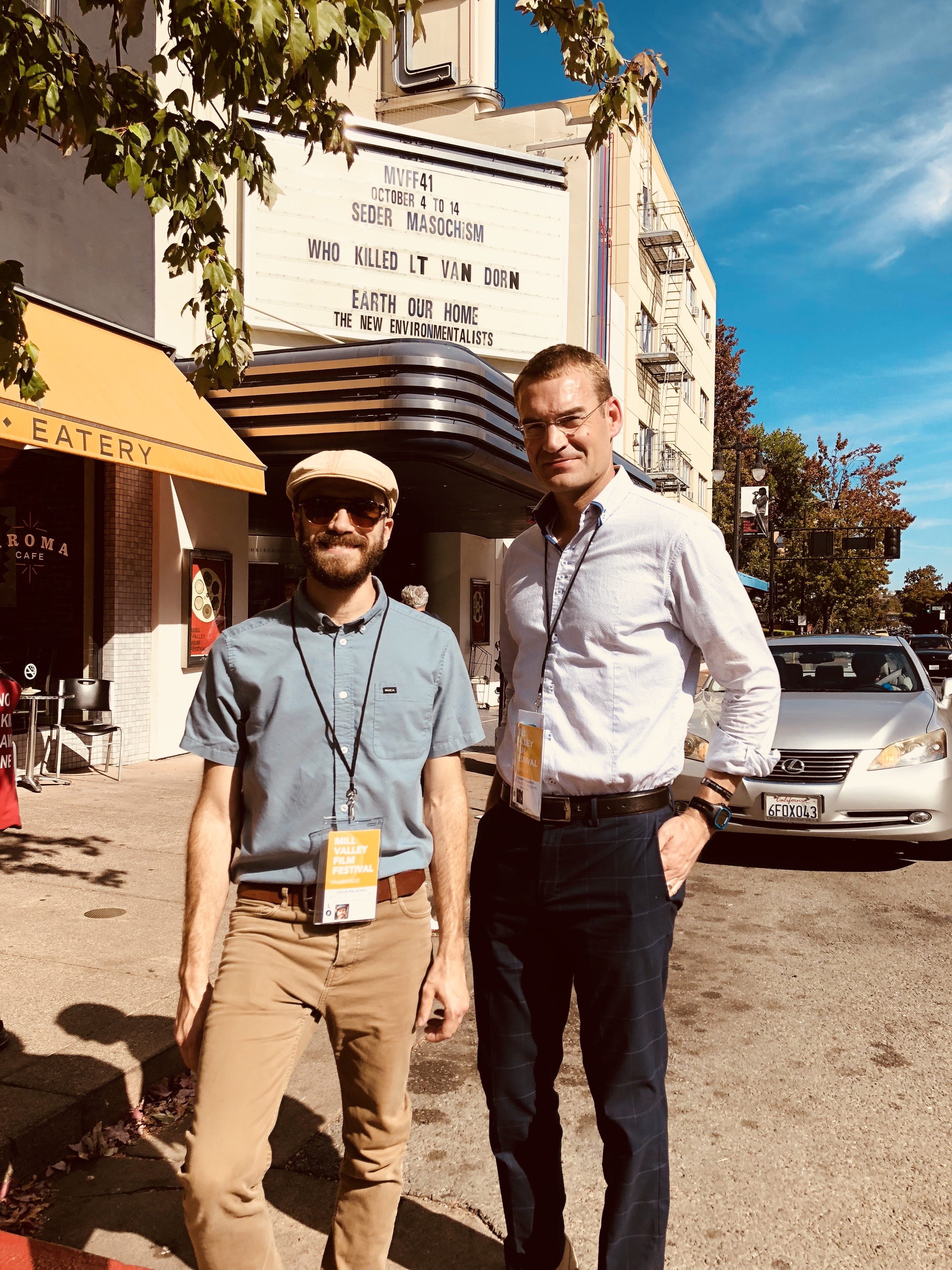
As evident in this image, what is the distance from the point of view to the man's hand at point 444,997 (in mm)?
2152

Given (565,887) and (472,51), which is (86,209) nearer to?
(565,887)

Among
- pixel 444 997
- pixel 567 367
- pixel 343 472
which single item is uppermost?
pixel 567 367

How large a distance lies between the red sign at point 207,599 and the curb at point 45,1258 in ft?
30.3

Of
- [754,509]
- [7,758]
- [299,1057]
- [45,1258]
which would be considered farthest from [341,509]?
[754,509]

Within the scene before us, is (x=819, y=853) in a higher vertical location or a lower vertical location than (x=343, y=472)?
lower

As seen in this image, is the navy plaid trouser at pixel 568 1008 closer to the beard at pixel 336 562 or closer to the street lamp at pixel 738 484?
the beard at pixel 336 562

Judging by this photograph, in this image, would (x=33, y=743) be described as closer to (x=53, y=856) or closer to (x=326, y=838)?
(x=53, y=856)

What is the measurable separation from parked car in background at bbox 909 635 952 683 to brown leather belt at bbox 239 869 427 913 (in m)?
30.2

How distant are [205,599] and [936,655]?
2713 centimetres

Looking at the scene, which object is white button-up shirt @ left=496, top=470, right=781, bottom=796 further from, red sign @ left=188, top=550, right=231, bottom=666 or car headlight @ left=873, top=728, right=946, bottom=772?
red sign @ left=188, top=550, right=231, bottom=666

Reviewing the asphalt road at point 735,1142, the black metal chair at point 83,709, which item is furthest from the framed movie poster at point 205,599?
the asphalt road at point 735,1142

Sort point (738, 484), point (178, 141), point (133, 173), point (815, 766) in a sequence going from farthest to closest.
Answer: point (738, 484) < point (815, 766) < point (178, 141) < point (133, 173)

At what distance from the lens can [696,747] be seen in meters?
6.89

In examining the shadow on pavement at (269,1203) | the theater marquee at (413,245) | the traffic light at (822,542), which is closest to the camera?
the shadow on pavement at (269,1203)
